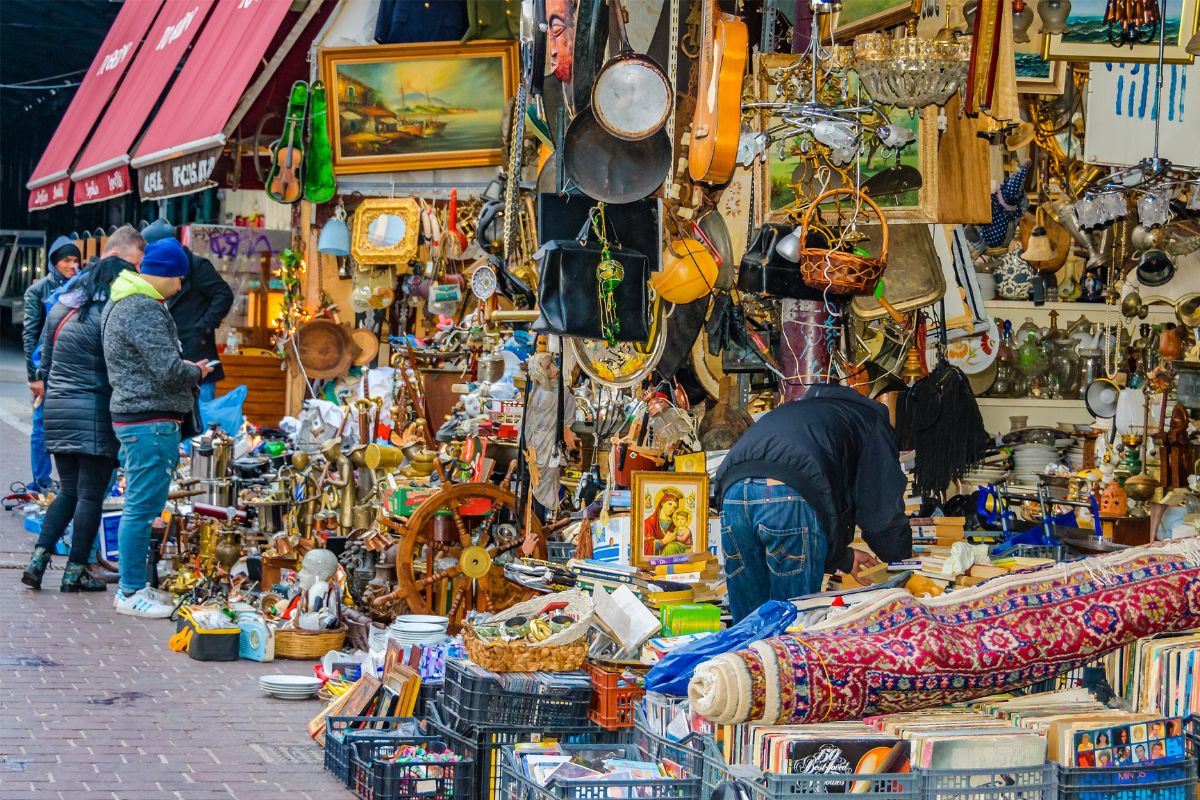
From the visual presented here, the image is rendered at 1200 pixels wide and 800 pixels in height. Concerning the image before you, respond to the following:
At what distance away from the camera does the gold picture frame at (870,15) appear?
623 centimetres

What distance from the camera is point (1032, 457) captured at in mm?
9547

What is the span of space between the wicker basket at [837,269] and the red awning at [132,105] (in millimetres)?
9541

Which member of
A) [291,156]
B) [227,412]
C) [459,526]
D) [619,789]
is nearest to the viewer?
[619,789]

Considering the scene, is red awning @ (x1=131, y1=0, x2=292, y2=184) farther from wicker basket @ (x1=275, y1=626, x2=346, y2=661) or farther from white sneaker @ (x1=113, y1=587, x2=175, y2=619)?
wicker basket @ (x1=275, y1=626, x2=346, y2=661)

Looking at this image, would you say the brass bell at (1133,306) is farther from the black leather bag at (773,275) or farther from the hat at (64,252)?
the hat at (64,252)

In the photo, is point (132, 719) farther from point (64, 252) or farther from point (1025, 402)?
point (64, 252)

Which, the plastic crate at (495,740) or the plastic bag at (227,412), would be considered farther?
the plastic bag at (227,412)

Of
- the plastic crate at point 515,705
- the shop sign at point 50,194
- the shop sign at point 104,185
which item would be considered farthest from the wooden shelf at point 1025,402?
the shop sign at point 50,194

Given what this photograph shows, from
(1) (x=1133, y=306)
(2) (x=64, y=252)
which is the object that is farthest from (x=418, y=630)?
(2) (x=64, y=252)

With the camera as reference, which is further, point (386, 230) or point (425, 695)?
point (386, 230)

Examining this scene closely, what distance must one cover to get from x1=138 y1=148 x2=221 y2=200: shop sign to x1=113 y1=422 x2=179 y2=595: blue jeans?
2.47 m

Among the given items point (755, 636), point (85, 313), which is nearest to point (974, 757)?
point (755, 636)

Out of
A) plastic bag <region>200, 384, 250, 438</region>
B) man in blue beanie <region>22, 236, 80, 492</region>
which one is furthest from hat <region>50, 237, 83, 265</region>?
plastic bag <region>200, 384, 250, 438</region>

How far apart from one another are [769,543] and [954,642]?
150 cm
